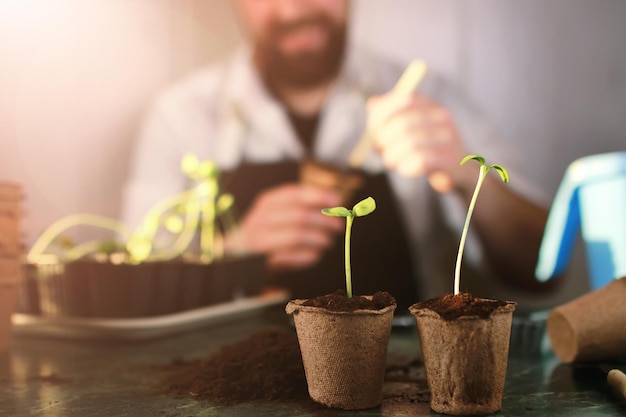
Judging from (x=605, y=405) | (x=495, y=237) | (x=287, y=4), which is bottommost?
(x=605, y=405)

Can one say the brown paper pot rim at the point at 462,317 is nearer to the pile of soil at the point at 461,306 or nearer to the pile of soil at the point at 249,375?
the pile of soil at the point at 461,306

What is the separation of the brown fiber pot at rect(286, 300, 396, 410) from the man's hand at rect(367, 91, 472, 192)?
125 cm

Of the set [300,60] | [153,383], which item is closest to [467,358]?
[153,383]

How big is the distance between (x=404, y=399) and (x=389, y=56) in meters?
1.50

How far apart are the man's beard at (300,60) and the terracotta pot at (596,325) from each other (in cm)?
132

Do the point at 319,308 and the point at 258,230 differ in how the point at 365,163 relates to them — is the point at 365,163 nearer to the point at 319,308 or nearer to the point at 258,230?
the point at 258,230

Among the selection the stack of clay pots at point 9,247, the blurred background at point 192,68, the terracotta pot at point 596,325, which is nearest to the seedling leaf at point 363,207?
the terracotta pot at point 596,325

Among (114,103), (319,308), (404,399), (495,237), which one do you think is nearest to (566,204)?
(495,237)

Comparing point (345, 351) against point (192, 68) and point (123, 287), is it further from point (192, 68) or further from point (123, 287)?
point (192, 68)

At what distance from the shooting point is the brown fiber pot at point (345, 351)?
3.41ft

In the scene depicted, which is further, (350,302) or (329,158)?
(329,158)

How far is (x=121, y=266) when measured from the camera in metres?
1.72

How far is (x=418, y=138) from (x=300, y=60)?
558mm

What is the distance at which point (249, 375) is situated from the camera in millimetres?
1223
